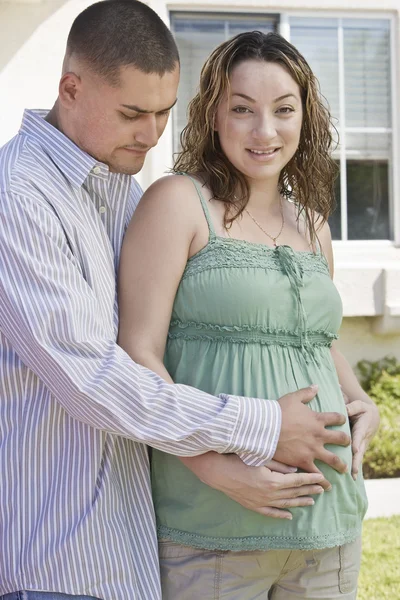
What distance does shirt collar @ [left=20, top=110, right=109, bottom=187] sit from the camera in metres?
2.10

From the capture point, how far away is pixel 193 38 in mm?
6719

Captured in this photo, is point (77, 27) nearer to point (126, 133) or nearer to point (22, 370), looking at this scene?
point (126, 133)

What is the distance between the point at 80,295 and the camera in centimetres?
196

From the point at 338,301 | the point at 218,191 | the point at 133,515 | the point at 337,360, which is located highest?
the point at 218,191

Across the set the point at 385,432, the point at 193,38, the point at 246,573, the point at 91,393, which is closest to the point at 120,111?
the point at 91,393

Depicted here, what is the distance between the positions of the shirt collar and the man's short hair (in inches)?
6.9

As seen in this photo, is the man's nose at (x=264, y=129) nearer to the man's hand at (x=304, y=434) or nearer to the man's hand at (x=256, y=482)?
the man's hand at (x=304, y=434)

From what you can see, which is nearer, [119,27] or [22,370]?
[22,370]

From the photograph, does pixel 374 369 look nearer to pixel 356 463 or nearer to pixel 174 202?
pixel 356 463

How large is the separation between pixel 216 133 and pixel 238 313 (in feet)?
1.90

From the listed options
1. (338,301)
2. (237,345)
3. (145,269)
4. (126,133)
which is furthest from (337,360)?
(126,133)

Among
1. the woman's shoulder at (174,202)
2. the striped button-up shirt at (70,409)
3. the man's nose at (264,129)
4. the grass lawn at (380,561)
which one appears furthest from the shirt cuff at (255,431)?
Answer: the grass lawn at (380,561)

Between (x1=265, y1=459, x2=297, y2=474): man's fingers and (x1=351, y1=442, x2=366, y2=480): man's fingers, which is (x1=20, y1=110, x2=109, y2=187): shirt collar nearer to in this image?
(x1=265, y1=459, x2=297, y2=474): man's fingers

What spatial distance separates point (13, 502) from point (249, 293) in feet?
2.50
